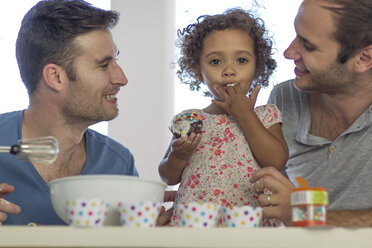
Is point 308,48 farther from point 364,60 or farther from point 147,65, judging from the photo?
point 147,65

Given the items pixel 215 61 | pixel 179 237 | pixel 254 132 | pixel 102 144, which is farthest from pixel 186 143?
pixel 179 237

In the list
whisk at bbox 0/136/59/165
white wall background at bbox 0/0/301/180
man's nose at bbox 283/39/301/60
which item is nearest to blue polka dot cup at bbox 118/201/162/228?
whisk at bbox 0/136/59/165

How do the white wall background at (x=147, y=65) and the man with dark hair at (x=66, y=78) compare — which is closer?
the man with dark hair at (x=66, y=78)

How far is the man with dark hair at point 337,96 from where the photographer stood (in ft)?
5.20

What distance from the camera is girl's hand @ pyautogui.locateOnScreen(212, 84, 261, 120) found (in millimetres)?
1435

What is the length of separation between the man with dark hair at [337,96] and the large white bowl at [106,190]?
0.88 meters

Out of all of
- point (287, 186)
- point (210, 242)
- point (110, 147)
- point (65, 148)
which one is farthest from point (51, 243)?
point (110, 147)

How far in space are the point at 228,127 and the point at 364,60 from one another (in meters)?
0.54

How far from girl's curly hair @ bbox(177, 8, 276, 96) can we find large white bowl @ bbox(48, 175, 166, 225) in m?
0.87

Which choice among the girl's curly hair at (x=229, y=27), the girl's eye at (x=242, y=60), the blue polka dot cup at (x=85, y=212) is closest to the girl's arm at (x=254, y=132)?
the girl's eye at (x=242, y=60)

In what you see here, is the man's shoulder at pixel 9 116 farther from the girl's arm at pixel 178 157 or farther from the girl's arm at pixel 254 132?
the girl's arm at pixel 254 132

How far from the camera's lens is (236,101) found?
1.44m

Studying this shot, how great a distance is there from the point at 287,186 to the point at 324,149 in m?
0.59

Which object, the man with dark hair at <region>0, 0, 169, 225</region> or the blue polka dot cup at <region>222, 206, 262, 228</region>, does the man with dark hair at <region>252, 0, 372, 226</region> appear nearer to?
the man with dark hair at <region>0, 0, 169, 225</region>
